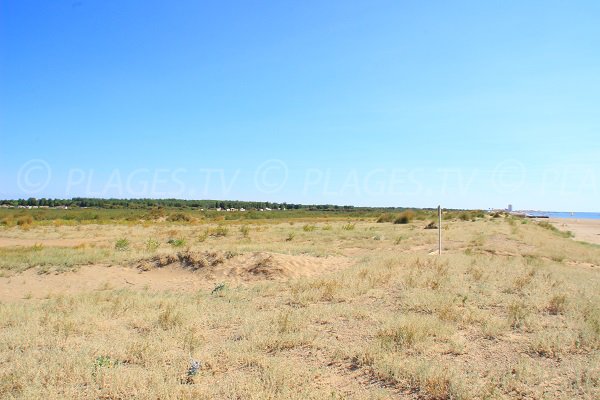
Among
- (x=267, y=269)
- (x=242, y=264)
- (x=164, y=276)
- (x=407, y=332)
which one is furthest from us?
(x=242, y=264)

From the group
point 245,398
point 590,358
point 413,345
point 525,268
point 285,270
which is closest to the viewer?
point 245,398

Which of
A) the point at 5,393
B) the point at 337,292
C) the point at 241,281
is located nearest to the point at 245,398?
the point at 5,393

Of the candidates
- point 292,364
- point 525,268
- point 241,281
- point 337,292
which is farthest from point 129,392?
point 525,268

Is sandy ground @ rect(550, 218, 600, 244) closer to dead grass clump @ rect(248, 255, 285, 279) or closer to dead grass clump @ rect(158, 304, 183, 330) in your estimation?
dead grass clump @ rect(248, 255, 285, 279)

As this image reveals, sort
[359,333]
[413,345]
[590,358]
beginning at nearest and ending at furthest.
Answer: [590,358] < [413,345] < [359,333]

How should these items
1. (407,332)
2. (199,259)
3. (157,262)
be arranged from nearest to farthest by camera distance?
(407,332) < (199,259) < (157,262)

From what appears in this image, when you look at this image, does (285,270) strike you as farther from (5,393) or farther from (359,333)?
(5,393)

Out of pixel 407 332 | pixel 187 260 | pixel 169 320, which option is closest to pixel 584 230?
pixel 187 260

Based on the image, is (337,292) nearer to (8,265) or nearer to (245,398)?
(245,398)

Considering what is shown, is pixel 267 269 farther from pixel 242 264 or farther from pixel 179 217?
pixel 179 217

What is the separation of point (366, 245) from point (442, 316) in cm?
1561

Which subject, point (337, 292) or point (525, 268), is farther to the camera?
point (525, 268)

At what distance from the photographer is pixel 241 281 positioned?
13.9 m

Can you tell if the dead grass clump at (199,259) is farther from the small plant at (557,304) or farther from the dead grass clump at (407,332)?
the small plant at (557,304)
